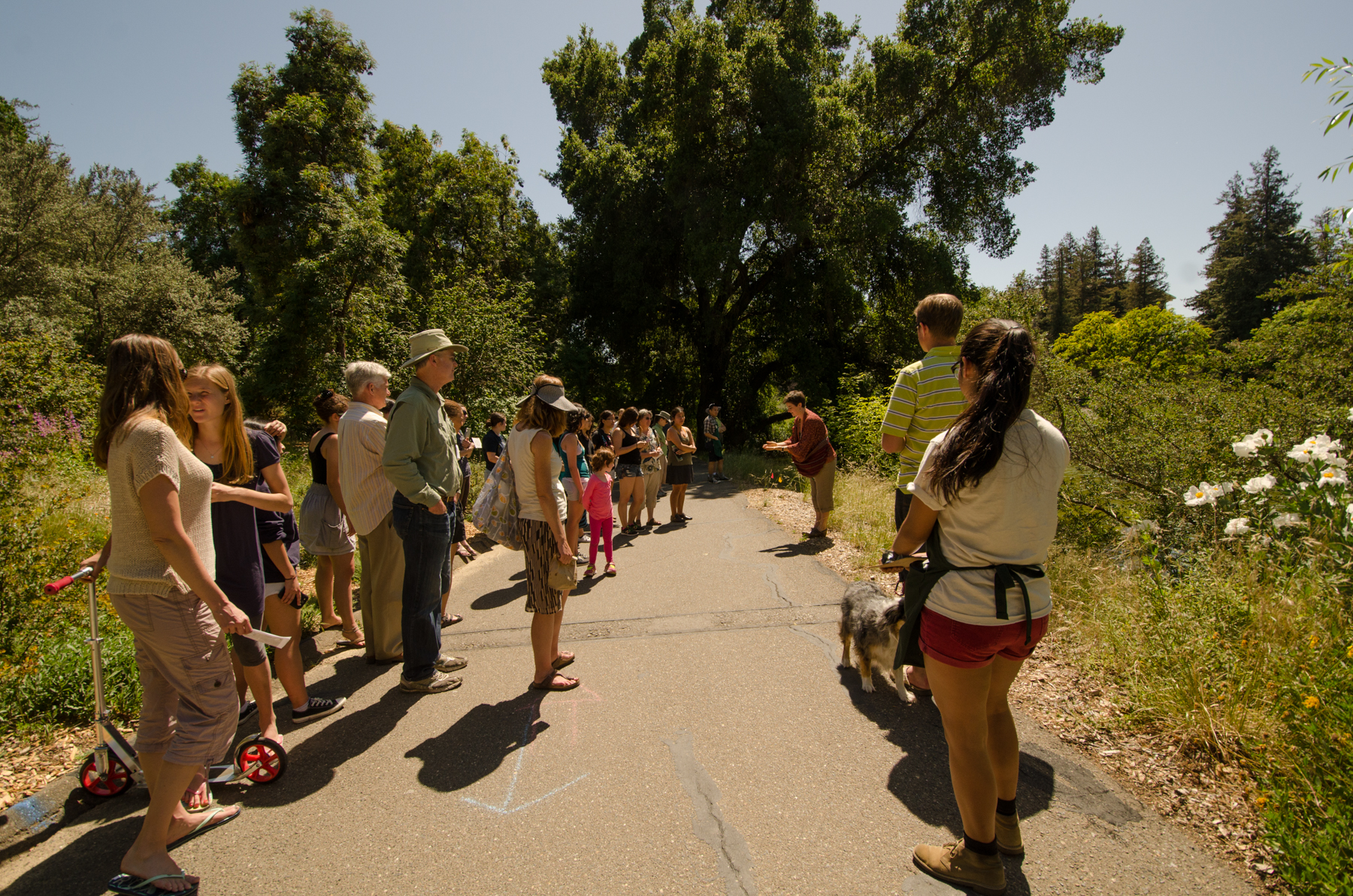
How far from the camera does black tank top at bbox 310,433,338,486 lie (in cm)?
477

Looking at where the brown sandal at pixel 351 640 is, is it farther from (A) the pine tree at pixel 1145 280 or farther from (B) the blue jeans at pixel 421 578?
(A) the pine tree at pixel 1145 280

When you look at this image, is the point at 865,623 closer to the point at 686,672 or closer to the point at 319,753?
the point at 686,672

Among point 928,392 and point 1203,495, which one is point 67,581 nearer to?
point 928,392

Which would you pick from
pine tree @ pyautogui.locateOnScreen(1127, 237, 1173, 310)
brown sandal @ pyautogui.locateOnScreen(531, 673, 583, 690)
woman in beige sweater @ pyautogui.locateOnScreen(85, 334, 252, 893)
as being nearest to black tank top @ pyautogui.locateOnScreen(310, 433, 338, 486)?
woman in beige sweater @ pyautogui.locateOnScreen(85, 334, 252, 893)

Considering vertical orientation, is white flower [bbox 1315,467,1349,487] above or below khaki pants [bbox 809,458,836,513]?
above

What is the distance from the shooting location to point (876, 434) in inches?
550

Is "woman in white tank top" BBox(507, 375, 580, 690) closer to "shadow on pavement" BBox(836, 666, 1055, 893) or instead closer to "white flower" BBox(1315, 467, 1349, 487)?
"shadow on pavement" BBox(836, 666, 1055, 893)

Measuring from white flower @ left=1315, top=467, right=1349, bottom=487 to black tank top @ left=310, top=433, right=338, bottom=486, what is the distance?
21.8ft

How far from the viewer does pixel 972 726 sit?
7.64 feet

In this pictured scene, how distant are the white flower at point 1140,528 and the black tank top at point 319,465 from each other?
21.2 ft

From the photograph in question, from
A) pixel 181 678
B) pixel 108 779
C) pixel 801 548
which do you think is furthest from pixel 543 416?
pixel 801 548

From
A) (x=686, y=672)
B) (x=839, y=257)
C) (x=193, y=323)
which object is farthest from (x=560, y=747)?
(x=193, y=323)

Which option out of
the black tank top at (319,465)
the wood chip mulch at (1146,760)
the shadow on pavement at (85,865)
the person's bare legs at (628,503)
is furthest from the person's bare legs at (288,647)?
the person's bare legs at (628,503)

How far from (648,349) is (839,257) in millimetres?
9826
